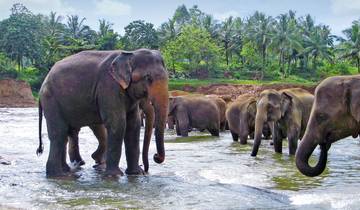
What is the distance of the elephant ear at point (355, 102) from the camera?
6395 millimetres

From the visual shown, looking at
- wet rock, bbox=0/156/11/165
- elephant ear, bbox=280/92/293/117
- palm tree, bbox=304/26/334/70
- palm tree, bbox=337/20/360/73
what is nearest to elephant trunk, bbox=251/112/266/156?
elephant ear, bbox=280/92/293/117

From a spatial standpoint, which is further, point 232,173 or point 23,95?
point 23,95

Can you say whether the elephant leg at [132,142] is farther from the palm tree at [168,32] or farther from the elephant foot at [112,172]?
the palm tree at [168,32]

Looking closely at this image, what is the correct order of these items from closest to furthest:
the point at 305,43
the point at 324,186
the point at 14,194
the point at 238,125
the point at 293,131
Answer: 1. the point at 14,194
2. the point at 324,186
3. the point at 293,131
4. the point at 238,125
5. the point at 305,43

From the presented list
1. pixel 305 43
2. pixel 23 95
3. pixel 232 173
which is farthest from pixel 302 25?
pixel 232 173

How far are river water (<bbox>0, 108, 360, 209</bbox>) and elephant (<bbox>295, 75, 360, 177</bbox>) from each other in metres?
0.88

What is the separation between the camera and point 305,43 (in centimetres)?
9012

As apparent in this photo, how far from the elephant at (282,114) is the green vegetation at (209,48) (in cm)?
5573

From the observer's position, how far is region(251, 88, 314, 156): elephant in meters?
14.2

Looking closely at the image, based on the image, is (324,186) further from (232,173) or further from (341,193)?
(232,173)

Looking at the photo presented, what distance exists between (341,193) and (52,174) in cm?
427

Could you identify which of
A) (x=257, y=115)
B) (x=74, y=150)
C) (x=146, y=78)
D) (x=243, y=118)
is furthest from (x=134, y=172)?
(x=243, y=118)

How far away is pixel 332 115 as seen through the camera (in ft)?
21.9

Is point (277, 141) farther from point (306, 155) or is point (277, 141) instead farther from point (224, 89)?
point (224, 89)
